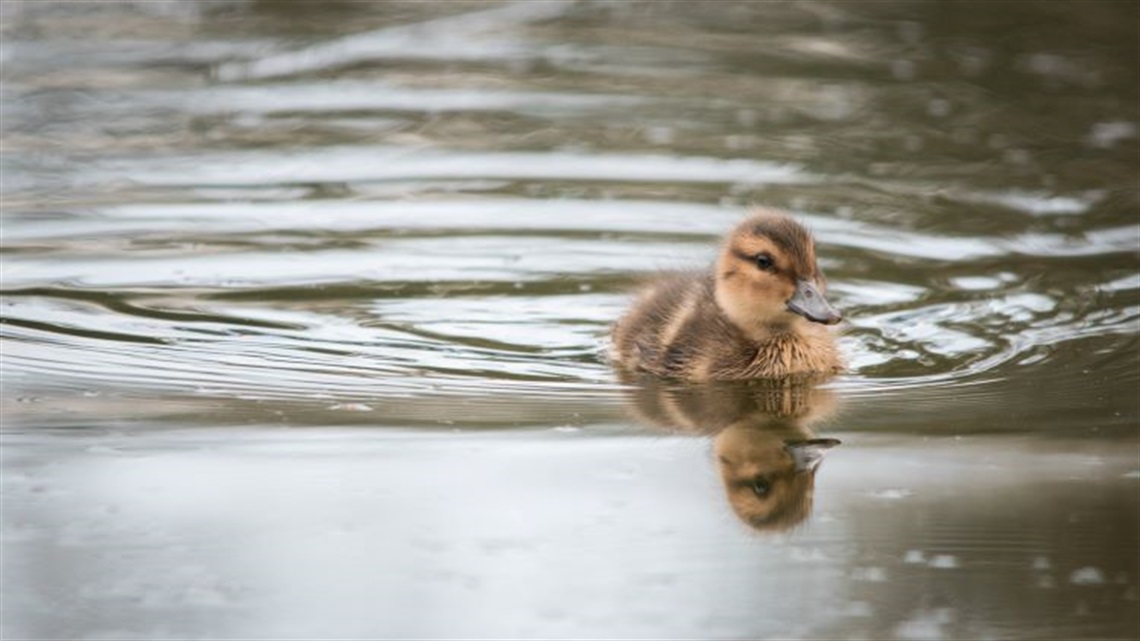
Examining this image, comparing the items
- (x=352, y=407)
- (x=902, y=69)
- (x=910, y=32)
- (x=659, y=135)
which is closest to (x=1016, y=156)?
(x=659, y=135)

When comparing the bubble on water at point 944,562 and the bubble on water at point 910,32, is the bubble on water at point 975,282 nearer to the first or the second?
the bubble on water at point 944,562

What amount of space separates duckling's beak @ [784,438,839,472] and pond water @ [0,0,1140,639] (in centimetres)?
2

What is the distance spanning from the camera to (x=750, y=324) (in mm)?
6879

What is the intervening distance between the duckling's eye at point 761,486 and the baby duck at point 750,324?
117 centimetres

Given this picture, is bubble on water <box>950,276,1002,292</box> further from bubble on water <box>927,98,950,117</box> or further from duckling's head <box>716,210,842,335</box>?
bubble on water <box>927,98,950,117</box>

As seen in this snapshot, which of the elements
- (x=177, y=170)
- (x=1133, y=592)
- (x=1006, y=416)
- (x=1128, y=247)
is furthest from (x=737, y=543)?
(x=177, y=170)

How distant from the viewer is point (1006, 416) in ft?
19.9

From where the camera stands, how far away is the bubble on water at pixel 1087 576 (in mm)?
4738

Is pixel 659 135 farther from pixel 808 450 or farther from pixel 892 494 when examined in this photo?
pixel 892 494

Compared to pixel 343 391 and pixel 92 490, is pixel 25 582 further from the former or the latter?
pixel 343 391

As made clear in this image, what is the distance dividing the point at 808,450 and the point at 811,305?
94 cm

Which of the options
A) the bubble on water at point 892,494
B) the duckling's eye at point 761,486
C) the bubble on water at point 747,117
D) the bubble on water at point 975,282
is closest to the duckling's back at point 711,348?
the bubble on water at point 975,282

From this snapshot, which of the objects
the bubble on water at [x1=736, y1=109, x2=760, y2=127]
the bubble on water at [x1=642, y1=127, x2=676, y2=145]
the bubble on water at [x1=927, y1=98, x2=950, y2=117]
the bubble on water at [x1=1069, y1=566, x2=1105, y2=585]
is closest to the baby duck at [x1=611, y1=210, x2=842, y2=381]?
the bubble on water at [x1=1069, y1=566, x2=1105, y2=585]

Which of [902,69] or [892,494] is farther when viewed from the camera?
[902,69]
